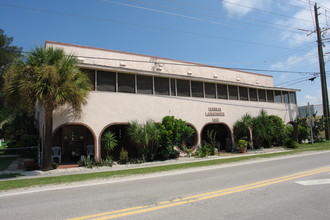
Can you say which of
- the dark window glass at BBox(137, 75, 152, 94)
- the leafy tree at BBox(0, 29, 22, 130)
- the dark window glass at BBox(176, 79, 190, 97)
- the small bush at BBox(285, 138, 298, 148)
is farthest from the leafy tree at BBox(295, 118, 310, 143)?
the leafy tree at BBox(0, 29, 22, 130)

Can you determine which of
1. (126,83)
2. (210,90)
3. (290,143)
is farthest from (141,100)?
(290,143)

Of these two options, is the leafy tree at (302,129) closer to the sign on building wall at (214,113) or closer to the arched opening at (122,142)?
the sign on building wall at (214,113)

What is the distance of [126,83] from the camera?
16484 mm

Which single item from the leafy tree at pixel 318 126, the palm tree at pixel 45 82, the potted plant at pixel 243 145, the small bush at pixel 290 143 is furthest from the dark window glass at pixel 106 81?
the leafy tree at pixel 318 126

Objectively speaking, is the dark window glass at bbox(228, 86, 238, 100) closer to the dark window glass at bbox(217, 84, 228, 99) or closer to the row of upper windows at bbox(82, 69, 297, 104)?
the row of upper windows at bbox(82, 69, 297, 104)

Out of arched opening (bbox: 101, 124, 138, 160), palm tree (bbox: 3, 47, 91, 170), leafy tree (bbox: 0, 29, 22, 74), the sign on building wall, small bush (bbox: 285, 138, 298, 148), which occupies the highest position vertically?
leafy tree (bbox: 0, 29, 22, 74)

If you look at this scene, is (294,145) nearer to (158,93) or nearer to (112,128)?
(158,93)

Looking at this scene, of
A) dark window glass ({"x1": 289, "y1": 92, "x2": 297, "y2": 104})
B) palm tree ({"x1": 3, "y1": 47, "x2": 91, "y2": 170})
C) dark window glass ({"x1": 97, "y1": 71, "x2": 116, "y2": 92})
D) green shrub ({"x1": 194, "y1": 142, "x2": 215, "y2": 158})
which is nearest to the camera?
palm tree ({"x1": 3, "y1": 47, "x2": 91, "y2": 170})

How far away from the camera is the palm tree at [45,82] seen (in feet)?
37.2

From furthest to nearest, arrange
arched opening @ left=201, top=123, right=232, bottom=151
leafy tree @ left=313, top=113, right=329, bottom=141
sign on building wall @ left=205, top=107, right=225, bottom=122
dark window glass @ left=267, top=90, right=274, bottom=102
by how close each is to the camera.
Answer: leafy tree @ left=313, top=113, right=329, bottom=141 < dark window glass @ left=267, top=90, right=274, bottom=102 < arched opening @ left=201, top=123, right=232, bottom=151 < sign on building wall @ left=205, top=107, right=225, bottom=122

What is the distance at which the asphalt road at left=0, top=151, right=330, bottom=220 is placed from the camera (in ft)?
15.4

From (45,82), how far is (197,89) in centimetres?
1215

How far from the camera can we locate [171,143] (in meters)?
15.8

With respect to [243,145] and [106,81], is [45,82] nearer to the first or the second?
[106,81]
